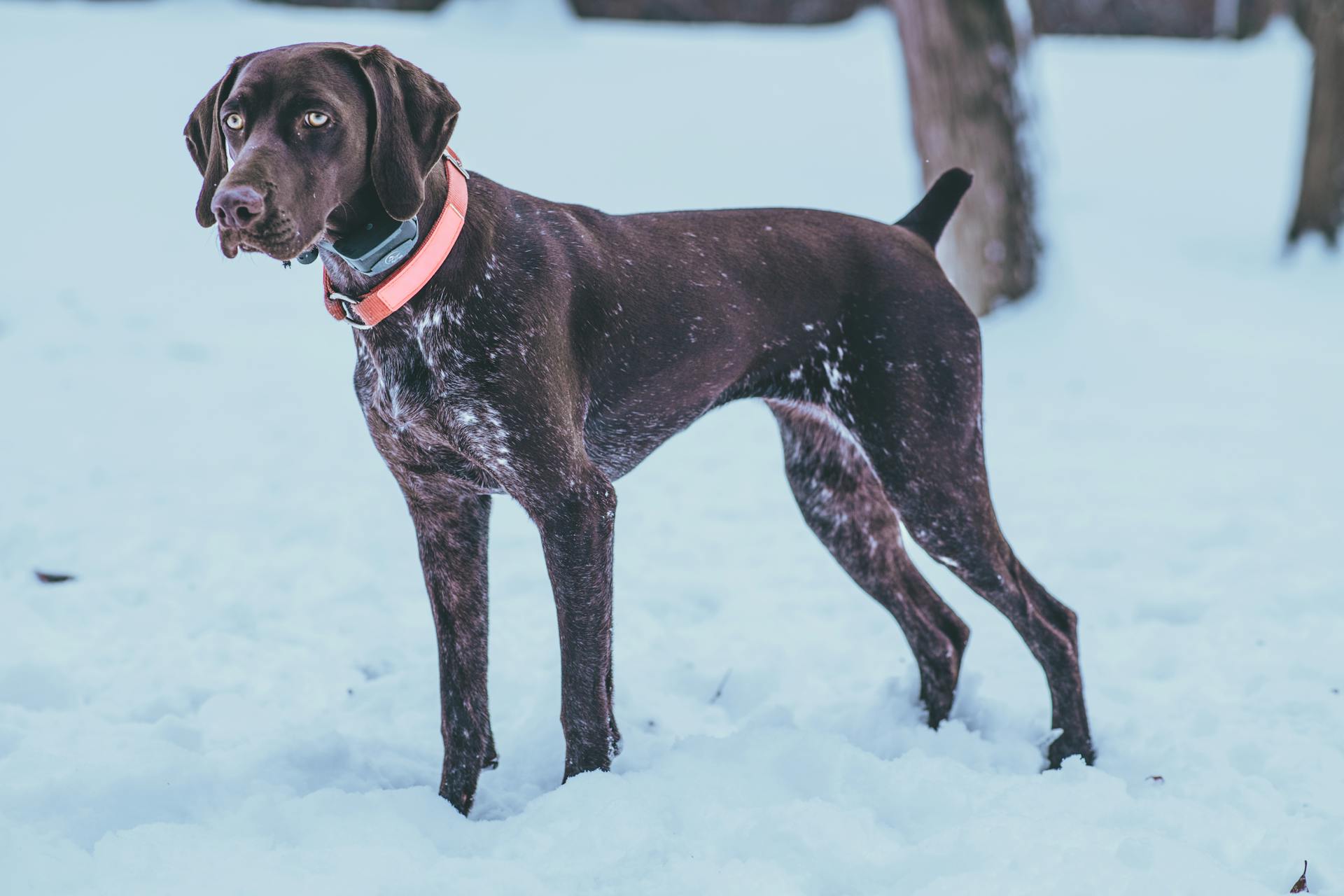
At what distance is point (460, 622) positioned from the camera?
3.29 m

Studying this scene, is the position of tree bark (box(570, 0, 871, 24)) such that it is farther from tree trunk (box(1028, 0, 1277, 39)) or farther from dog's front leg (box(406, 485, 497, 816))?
dog's front leg (box(406, 485, 497, 816))

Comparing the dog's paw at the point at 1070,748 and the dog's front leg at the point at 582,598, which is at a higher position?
the dog's front leg at the point at 582,598

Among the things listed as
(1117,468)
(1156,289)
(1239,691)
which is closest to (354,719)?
(1239,691)

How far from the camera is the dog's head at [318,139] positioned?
248cm

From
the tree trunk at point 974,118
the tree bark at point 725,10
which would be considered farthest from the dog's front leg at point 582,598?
the tree bark at point 725,10

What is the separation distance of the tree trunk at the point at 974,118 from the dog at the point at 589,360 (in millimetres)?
4507

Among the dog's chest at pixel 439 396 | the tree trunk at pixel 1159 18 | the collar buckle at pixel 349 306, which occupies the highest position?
the collar buckle at pixel 349 306

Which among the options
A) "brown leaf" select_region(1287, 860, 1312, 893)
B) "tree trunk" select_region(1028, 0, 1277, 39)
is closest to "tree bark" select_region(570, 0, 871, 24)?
"tree trunk" select_region(1028, 0, 1277, 39)

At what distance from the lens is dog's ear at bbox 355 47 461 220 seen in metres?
2.66

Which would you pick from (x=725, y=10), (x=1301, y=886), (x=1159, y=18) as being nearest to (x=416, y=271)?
(x=1301, y=886)

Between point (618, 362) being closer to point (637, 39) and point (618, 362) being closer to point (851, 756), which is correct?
point (851, 756)

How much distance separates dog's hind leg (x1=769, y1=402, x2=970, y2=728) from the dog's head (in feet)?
4.85

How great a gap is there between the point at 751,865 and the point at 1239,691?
1.99m

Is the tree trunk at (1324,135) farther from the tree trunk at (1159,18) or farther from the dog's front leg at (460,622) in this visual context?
the dog's front leg at (460,622)
